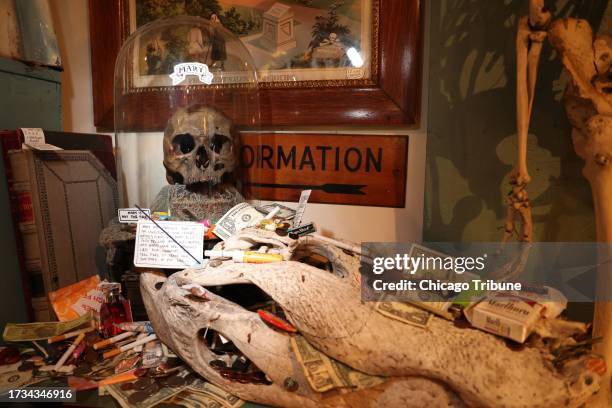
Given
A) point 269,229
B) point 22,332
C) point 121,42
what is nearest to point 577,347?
point 269,229

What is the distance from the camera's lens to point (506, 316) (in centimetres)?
52

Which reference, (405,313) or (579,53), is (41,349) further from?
(579,53)

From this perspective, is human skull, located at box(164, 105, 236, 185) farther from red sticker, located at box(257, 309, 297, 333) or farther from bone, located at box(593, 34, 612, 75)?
bone, located at box(593, 34, 612, 75)

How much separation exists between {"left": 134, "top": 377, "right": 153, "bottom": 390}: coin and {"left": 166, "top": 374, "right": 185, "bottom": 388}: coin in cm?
3

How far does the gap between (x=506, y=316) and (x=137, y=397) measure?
63 centimetres

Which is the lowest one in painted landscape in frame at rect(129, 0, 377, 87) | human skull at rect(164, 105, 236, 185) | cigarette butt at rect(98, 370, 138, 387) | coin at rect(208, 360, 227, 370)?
cigarette butt at rect(98, 370, 138, 387)

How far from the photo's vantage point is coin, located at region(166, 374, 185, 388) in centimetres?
70

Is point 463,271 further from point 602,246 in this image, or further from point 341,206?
point 341,206

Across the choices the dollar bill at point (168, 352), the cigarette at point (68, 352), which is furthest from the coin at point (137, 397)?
the cigarette at point (68, 352)

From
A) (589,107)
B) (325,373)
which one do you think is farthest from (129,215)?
(589,107)

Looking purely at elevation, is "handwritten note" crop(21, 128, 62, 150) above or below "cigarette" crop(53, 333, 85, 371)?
above

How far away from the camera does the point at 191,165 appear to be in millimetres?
947

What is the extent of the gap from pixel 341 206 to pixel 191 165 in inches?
17.9

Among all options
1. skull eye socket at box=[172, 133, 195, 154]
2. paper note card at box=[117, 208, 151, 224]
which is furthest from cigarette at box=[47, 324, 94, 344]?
skull eye socket at box=[172, 133, 195, 154]
